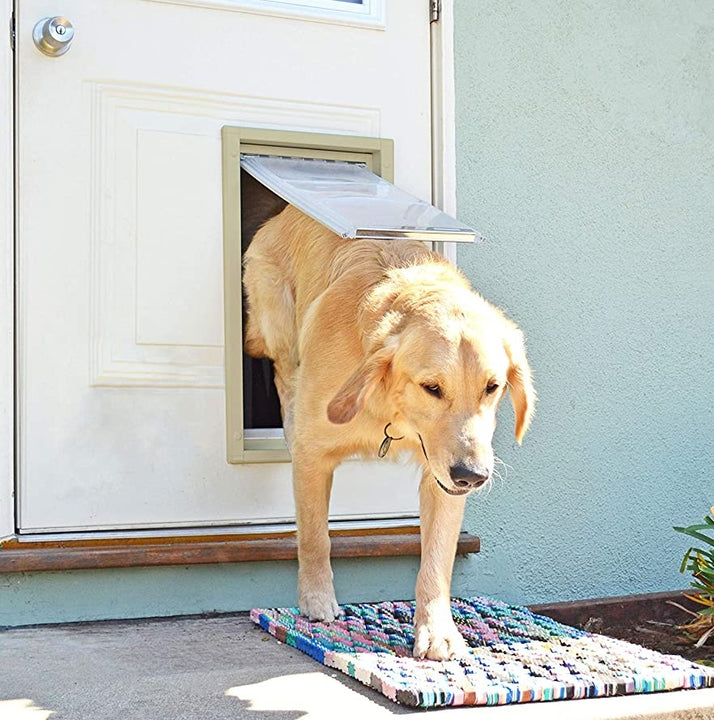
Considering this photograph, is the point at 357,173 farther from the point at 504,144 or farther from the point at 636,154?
the point at 636,154

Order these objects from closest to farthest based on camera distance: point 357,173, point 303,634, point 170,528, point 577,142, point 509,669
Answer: point 509,669 < point 303,634 < point 170,528 < point 357,173 < point 577,142

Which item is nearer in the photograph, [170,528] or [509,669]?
[509,669]

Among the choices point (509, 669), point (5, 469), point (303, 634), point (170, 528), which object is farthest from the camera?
point (170, 528)

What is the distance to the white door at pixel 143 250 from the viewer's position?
3.46 metres

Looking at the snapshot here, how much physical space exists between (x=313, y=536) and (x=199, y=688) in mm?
854

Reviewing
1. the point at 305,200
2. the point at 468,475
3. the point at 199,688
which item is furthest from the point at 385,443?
the point at 199,688

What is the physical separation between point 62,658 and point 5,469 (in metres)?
0.74

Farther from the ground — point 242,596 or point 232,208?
point 232,208

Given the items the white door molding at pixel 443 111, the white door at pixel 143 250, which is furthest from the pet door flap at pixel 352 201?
the white door molding at pixel 443 111

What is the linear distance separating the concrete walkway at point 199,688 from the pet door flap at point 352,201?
1.21 m

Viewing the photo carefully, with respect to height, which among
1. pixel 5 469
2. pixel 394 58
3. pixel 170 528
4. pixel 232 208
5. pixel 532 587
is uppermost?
pixel 394 58

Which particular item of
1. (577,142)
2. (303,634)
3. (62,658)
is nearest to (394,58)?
(577,142)

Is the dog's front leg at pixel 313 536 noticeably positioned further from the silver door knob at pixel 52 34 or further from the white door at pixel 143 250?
the silver door knob at pixel 52 34

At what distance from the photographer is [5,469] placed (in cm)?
335
